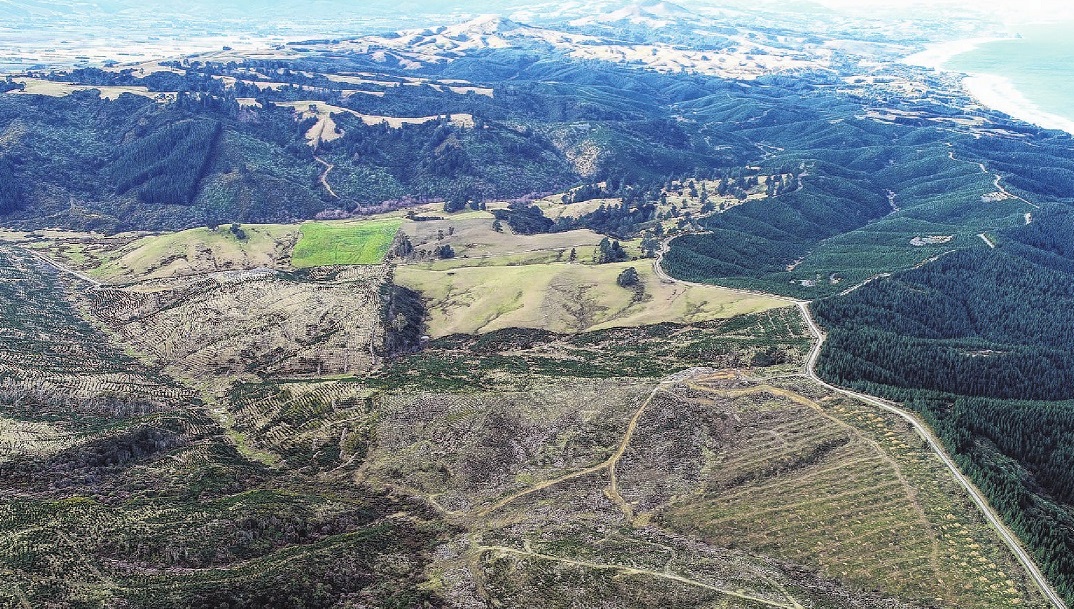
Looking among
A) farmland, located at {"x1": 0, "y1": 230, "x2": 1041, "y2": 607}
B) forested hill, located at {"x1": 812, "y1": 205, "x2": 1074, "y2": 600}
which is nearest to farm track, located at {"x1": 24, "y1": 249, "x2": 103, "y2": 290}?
farmland, located at {"x1": 0, "y1": 230, "x2": 1041, "y2": 607}

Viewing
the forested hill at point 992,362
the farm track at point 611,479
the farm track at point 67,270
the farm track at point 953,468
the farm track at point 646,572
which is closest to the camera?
the farm track at point 646,572

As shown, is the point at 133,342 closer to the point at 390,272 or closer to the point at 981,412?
the point at 390,272

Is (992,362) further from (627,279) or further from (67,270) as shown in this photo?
(67,270)

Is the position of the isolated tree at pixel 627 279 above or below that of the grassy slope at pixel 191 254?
above

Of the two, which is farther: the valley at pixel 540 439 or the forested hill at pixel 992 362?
the forested hill at pixel 992 362

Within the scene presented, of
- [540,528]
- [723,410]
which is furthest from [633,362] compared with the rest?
[540,528]

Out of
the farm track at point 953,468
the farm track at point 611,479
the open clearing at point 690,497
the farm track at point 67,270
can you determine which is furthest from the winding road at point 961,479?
the farm track at point 67,270

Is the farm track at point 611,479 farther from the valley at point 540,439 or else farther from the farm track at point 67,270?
the farm track at point 67,270

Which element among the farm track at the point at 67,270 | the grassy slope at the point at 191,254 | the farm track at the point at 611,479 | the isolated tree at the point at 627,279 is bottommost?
the farm track at the point at 67,270
